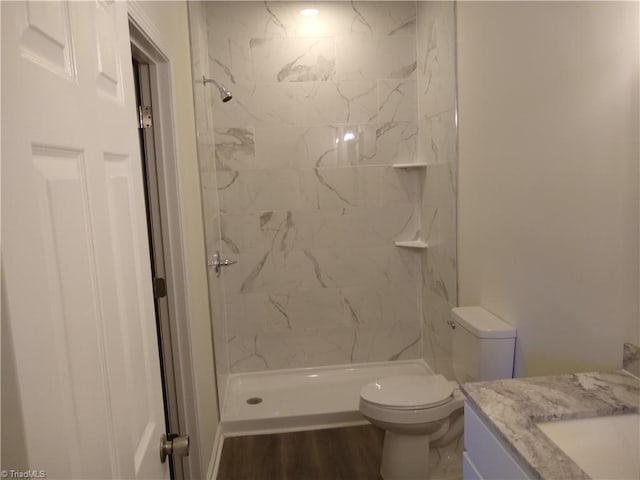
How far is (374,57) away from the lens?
313 centimetres

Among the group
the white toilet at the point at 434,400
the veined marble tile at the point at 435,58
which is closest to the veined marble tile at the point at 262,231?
→ the veined marble tile at the point at 435,58

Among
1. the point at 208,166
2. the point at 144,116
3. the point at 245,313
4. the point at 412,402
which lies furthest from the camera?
the point at 245,313

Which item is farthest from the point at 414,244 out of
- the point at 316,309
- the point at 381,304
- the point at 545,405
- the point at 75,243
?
the point at 75,243

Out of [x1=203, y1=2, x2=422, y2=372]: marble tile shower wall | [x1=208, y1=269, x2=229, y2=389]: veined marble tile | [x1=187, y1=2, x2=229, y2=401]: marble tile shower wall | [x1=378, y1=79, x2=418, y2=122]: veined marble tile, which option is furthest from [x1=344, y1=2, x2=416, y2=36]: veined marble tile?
[x1=208, y1=269, x2=229, y2=389]: veined marble tile

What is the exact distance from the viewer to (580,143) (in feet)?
4.86

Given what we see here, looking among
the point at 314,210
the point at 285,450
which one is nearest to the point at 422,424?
the point at 285,450

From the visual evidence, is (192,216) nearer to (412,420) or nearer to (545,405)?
(412,420)

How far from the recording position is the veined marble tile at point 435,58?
259 cm

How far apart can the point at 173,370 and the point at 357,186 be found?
184cm

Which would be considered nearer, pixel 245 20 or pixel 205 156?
pixel 205 156

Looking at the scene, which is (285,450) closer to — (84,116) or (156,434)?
(156,434)

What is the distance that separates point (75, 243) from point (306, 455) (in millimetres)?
2191

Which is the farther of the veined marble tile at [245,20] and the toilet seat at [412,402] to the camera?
the veined marble tile at [245,20]

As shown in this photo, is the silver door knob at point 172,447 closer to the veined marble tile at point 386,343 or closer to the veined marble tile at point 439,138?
the veined marble tile at point 439,138
